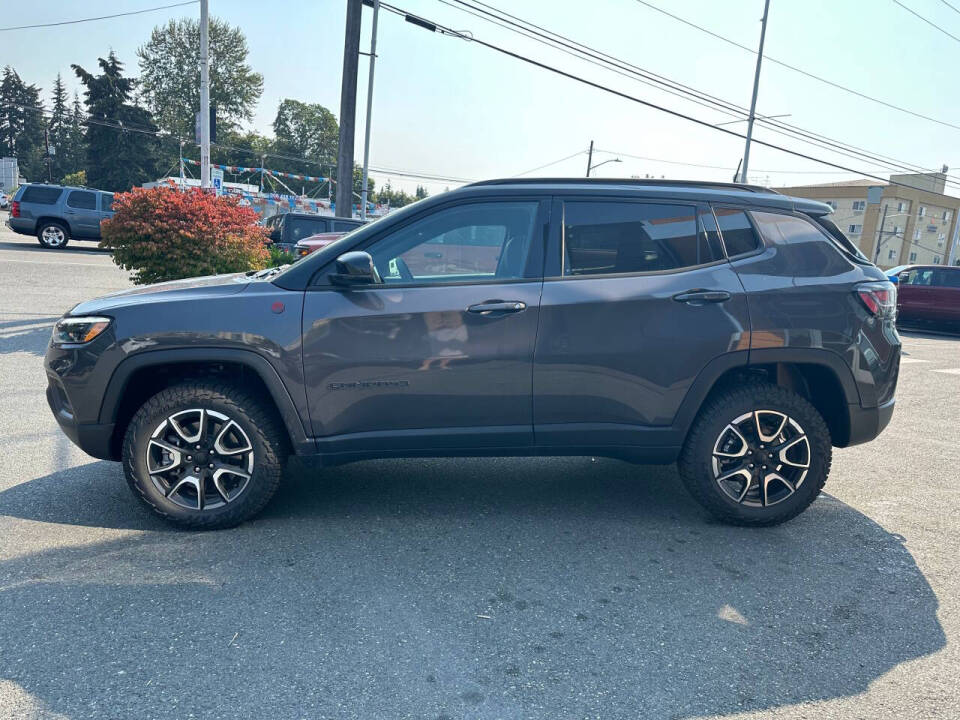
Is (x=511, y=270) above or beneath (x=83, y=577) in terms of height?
above

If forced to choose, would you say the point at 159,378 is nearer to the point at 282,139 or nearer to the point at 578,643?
the point at 578,643

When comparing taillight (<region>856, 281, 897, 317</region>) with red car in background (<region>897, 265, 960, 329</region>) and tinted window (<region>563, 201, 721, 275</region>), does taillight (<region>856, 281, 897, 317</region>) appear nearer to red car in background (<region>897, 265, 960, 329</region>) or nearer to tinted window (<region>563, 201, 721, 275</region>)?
tinted window (<region>563, 201, 721, 275</region>)

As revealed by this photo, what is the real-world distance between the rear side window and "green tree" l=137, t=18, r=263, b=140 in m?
61.1

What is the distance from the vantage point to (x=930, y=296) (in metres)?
16.0

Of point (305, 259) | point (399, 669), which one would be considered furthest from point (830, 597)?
point (305, 259)

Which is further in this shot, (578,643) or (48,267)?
(48,267)

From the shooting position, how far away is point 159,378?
3.73 metres

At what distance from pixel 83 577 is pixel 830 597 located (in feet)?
11.4

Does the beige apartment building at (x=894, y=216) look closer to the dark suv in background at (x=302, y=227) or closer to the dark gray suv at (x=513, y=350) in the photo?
the dark suv in background at (x=302, y=227)

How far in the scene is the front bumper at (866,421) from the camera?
3908 mm

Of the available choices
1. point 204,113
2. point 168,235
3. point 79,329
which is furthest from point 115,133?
point 79,329

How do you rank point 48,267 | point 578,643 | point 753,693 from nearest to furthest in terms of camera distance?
point 753,693
point 578,643
point 48,267

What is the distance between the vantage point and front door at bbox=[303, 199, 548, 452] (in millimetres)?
3555

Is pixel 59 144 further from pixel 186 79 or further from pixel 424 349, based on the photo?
pixel 424 349
